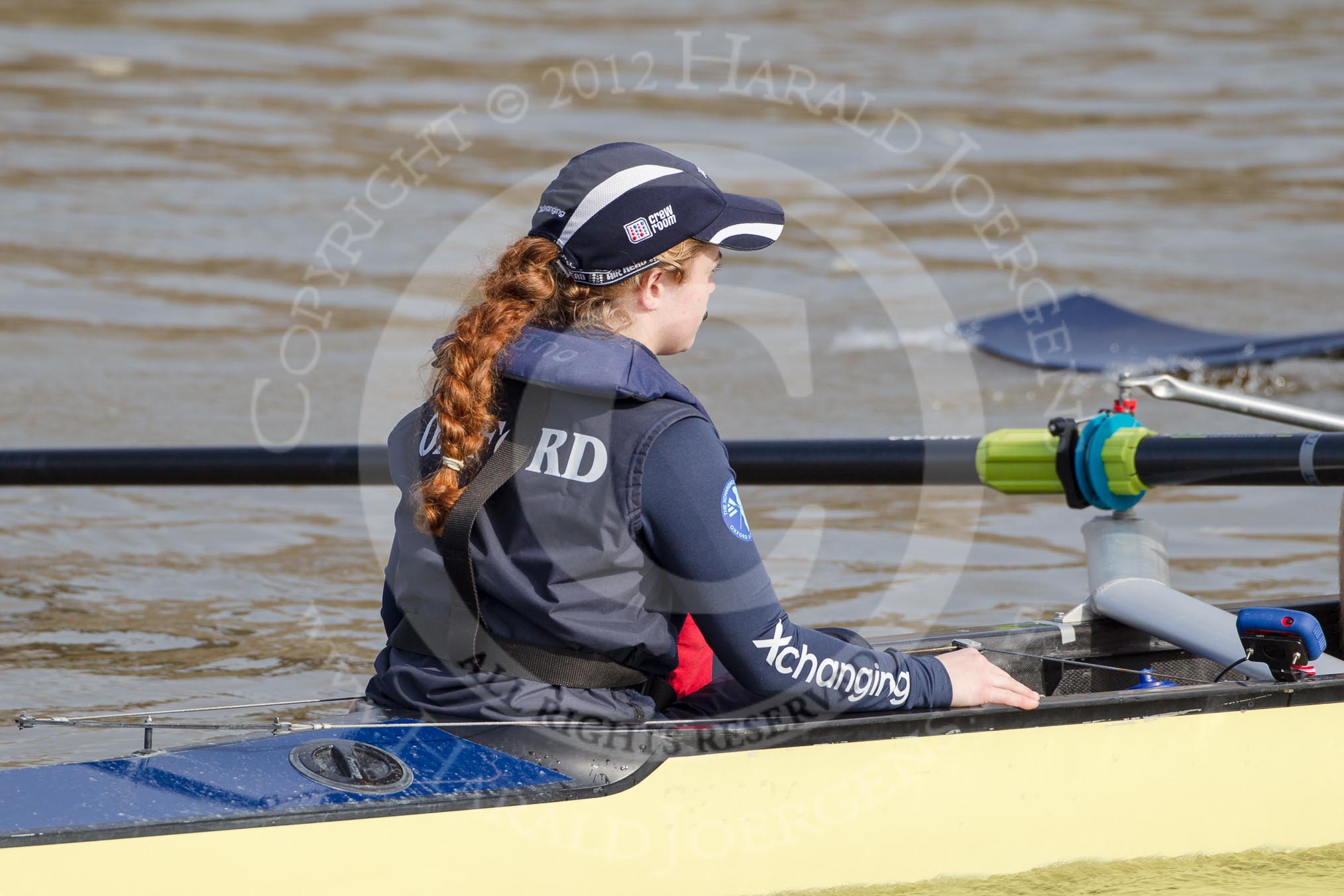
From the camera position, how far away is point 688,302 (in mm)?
2436

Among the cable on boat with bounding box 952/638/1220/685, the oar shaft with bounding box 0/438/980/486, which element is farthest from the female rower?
the oar shaft with bounding box 0/438/980/486

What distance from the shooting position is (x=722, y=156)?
10.9 meters

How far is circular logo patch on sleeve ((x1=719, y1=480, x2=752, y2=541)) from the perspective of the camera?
225 centimetres

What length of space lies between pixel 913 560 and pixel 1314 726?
7.46 feet

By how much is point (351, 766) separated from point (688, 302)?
798mm

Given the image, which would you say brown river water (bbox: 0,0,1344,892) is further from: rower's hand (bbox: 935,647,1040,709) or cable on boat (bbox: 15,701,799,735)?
cable on boat (bbox: 15,701,799,735)

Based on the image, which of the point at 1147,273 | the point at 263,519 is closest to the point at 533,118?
the point at 1147,273

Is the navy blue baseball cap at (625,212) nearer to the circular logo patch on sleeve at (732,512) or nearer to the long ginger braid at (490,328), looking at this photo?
the long ginger braid at (490,328)

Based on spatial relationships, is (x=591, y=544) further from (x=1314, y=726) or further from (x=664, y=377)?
(x=1314, y=726)

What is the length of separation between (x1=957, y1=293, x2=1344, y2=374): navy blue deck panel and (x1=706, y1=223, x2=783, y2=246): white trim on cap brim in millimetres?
4504

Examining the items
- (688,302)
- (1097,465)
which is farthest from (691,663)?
(1097,465)

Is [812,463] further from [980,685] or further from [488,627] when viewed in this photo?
[488,627]

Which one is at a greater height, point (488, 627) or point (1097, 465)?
point (1097, 465)

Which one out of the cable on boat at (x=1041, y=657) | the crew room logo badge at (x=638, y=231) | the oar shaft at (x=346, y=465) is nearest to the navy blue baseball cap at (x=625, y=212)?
the crew room logo badge at (x=638, y=231)
